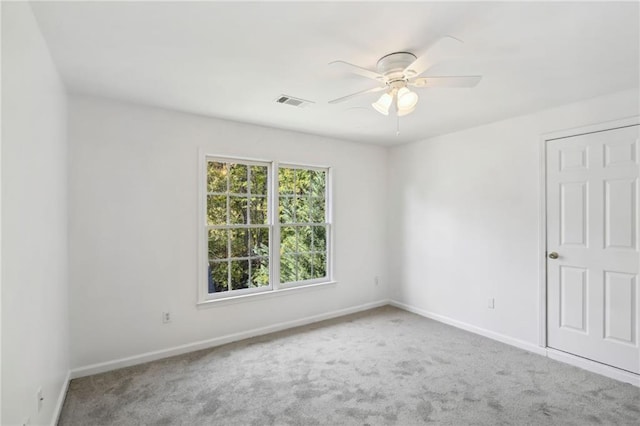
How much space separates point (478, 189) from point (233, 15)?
10.8ft

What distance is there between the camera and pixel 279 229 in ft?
13.4

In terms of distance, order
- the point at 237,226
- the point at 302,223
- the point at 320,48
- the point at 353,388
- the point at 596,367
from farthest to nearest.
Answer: the point at 302,223 → the point at 237,226 → the point at 596,367 → the point at 353,388 → the point at 320,48

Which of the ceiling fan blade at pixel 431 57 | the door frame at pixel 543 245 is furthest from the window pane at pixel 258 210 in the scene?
the door frame at pixel 543 245

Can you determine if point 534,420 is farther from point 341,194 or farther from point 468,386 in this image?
point 341,194

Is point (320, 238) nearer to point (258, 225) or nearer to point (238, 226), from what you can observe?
point (258, 225)

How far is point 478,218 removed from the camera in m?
3.91

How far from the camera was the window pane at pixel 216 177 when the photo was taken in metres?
3.64

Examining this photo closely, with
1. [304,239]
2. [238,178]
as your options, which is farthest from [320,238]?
[238,178]

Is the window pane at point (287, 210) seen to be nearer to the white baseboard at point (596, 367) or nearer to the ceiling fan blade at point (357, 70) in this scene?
the ceiling fan blade at point (357, 70)

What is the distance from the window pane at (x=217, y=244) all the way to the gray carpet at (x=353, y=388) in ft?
3.23

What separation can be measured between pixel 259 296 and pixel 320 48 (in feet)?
9.14

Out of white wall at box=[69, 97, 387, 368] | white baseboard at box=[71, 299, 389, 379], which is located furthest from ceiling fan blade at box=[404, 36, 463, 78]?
white baseboard at box=[71, 299, 389, 379]

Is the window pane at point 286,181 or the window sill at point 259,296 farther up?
the window pane at point 286,181

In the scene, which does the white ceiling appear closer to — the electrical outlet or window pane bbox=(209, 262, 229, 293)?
window pane bbox=(209, 262, 229, 293)
